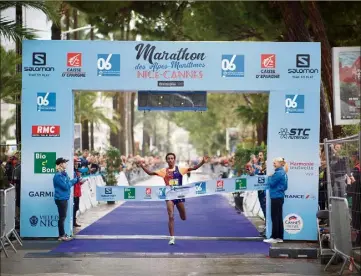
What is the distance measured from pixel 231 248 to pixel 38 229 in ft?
14.8

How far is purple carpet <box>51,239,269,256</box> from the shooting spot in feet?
44.9

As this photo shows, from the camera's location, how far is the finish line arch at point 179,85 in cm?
1545

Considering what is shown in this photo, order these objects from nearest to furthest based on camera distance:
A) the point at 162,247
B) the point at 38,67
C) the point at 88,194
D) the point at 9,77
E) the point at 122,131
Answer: the point at 162,247
the point at 38,67
the point at 9,77
the point at 88,194
the point at 122,131

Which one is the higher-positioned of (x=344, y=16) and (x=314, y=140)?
(x=344, y=16)

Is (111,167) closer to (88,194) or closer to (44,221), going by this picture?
(88,194)

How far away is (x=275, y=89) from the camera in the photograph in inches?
611

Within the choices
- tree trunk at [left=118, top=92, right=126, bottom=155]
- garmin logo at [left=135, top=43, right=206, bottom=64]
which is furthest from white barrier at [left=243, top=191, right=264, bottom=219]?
tree trunk at [left=118, top=92, right=126, bottom=155]

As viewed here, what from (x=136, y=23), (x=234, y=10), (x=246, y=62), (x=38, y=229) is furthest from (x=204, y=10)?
(x=38, y=229)

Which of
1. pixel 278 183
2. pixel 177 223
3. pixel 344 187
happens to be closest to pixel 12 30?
pixel 177 223

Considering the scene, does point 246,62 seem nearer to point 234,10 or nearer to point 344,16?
point 344,16

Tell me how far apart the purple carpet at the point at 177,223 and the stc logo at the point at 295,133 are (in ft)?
8.79

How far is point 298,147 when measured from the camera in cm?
1548

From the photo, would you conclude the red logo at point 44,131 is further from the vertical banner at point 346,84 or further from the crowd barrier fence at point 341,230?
the crowd barrier fence at point 341,230

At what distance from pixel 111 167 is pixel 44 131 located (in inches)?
547
